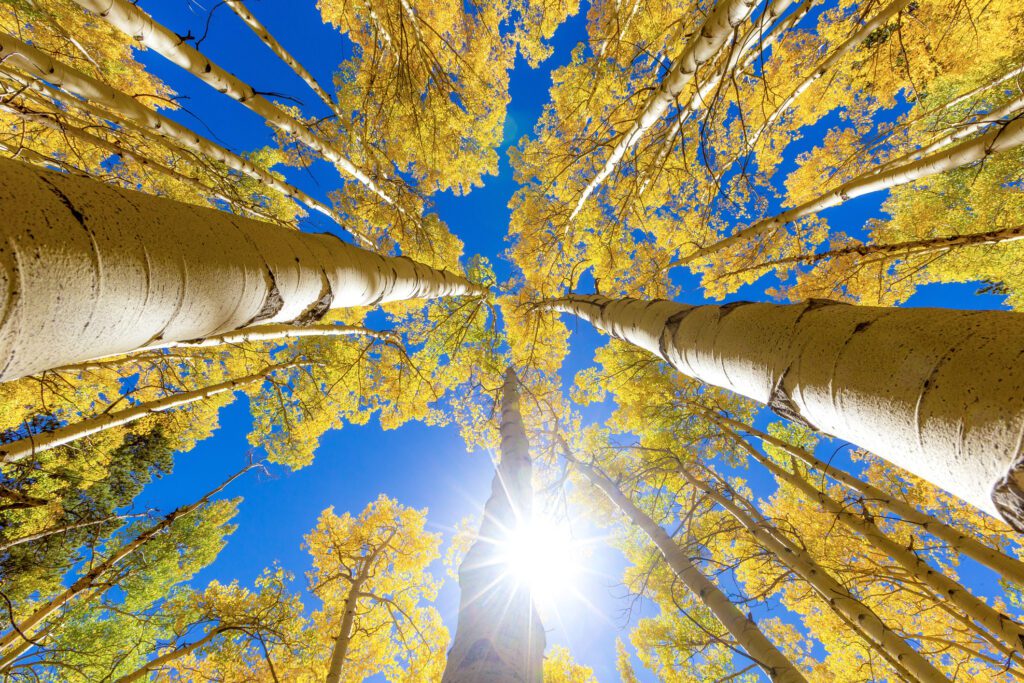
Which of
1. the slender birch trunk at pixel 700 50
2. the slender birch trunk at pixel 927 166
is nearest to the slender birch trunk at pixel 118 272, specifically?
the slender birch trunk at pixel 700 50

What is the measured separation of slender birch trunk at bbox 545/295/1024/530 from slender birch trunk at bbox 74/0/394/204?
135 inches

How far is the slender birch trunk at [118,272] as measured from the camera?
67 cm

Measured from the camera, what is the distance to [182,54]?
231 cm

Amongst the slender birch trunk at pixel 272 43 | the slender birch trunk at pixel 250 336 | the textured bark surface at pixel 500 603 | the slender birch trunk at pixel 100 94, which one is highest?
the slender birch trunk at pixel 272 43

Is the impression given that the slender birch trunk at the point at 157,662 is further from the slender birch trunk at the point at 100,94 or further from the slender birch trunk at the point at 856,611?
the slender birch trunk at the point at 856,611

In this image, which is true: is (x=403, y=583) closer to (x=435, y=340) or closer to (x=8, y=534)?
(x=435, y=340)

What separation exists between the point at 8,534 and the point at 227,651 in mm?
7265

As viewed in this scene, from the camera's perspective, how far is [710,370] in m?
1.38

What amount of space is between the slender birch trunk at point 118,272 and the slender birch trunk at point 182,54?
190cm

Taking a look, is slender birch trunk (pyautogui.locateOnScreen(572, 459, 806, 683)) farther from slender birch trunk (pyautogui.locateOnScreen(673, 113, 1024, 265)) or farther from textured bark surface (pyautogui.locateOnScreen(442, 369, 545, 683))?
slender birch trunk (pyautogui.locateOnScreen(673, 113, 1024, 265))

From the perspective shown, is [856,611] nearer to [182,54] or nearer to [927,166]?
[927,166]

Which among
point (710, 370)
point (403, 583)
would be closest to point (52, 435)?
point (710, 370)

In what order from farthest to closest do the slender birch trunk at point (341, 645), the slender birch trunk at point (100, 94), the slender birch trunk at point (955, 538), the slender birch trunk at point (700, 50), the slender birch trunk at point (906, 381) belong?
1. the slender birch trunk at point (341, 645)
2. the slender birch trunk at point (955, 538)
3. the slender birch trunk at point (100, 94)
4. the slender birch trunk at point (700, 50)
5. the slender birch trunk at point (906, 381)

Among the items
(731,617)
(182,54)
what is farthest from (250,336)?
(731,617)
